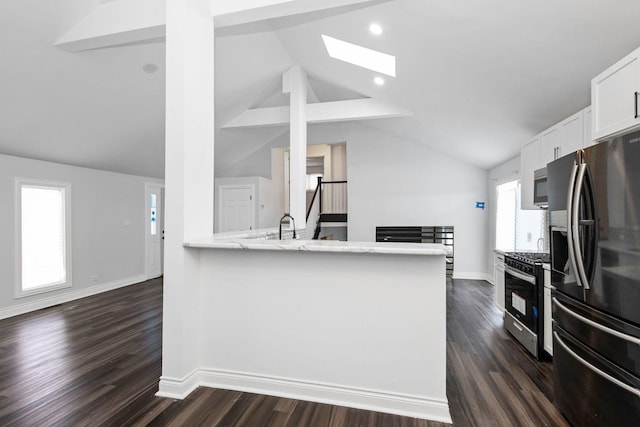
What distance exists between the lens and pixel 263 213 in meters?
7.22

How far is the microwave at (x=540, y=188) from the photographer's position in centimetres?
309

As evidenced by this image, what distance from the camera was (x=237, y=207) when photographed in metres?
7.21

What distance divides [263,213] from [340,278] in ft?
17.4

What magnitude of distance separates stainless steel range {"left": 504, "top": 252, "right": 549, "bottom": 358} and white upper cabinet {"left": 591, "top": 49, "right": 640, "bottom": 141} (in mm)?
1343

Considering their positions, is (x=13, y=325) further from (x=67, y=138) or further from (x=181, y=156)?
(x=181, y=156)

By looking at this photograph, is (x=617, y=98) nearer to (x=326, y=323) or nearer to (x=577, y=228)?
(x=577, y=228)

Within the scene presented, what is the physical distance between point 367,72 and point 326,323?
3401 millimetres

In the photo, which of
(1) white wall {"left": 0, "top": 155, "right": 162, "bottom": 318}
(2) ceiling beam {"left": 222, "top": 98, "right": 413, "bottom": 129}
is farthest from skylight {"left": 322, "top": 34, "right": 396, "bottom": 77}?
(1) white wall {"left": 0, "top": 155, "right": 162, "bottom": 318}

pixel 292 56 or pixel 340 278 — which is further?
pixel 292 56

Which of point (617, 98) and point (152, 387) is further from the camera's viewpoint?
point (152, 387)

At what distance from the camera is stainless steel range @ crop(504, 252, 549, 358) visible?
281cm

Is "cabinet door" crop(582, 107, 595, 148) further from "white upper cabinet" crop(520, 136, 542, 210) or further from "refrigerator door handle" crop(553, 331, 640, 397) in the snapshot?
"refrigerator door handle" crop(553, 331, 640, 397)

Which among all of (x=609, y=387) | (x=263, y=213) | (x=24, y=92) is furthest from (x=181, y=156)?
(x=263, y=213)

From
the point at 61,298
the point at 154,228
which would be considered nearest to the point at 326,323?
the point at 61,298
